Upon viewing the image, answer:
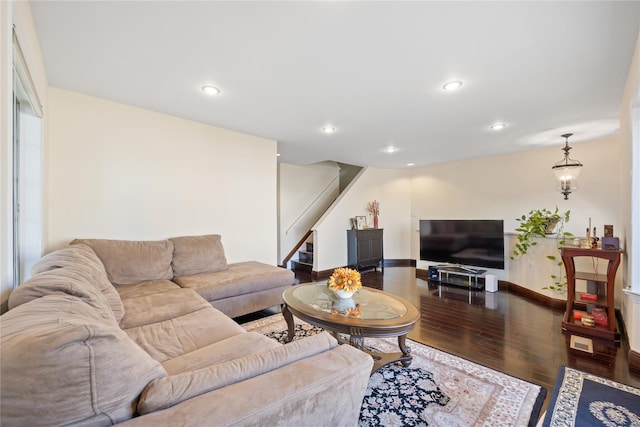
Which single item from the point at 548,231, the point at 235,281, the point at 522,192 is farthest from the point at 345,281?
the point at 522,192

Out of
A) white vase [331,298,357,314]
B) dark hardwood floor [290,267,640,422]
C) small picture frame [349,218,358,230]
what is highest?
small picture frame [349,218,358,230]

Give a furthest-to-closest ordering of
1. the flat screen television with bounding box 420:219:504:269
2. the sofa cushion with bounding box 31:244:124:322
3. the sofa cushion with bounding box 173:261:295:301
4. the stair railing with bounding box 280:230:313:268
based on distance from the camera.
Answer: the stair railing with bounding box 280:230:313:268, the flat screen television with bounding box 420:219:504:269, the sofa cushion with bounding box 173:261:295:301, the sofa cushion with bounding box 31:244:124:322

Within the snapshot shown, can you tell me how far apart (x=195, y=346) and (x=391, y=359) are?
4.62 ft

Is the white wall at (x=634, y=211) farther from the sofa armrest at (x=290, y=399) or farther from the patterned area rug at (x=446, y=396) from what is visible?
the sofa armrest at (x=290, y=399)

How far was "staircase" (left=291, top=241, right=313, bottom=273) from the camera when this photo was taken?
5910 mm

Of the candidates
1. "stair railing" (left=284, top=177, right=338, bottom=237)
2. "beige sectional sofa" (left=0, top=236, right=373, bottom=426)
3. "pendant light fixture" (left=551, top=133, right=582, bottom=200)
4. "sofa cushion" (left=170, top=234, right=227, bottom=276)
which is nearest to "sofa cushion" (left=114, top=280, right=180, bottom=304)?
"sofa cushion" (left=170, top=234, right=227, bottom=276)

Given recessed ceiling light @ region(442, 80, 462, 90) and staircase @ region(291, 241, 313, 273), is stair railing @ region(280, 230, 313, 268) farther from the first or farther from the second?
recessed ceiling light @ region(442, 80, 462, 90)

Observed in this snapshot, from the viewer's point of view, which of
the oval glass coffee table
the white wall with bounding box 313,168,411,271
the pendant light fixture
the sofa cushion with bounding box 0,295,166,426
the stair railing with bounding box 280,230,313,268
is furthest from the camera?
the stair railing with bounding box 280,230,313,268

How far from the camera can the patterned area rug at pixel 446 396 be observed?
5.26ft

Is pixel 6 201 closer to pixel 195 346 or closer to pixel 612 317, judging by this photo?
pixel 195 346

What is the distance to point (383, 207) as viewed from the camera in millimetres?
6438

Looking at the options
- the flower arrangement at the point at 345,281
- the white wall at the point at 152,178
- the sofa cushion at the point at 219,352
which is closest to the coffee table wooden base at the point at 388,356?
the flower arrangement at the point at 345,281

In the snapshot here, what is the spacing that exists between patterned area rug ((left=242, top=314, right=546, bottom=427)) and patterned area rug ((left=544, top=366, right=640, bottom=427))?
0.32ft

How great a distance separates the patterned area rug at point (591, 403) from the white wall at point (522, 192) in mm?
2344
